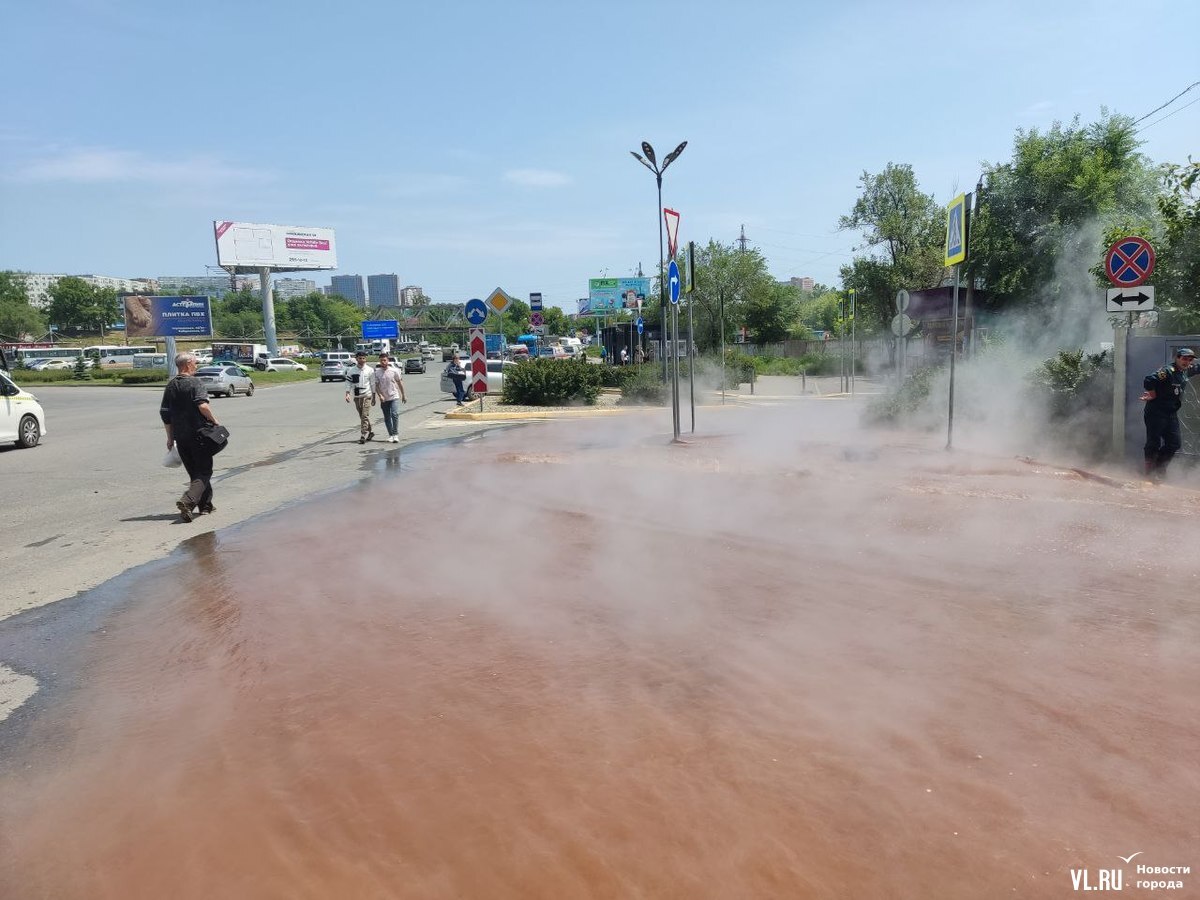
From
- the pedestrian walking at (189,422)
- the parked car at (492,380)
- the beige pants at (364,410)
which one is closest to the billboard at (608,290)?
the parked car at (492,380)

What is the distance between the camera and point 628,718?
3863mm

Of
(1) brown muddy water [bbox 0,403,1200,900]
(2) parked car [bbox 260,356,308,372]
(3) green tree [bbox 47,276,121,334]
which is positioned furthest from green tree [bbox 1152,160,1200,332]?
(3) green tree [bbox 47,276,121,334]

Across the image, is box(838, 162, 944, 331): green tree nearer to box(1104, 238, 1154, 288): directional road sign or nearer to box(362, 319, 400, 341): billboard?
box(1104, 238, 1154, 288): directional road sign

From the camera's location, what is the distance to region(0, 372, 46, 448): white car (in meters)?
14.5

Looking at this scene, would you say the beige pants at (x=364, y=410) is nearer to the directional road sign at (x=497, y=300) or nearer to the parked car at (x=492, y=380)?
the directional road sign at (x=497, y=300)

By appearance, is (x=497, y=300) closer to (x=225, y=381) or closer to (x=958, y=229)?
(x=958, y=229)

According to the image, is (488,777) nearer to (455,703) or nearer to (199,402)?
(455,703)

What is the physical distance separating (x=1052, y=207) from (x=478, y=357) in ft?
73.9

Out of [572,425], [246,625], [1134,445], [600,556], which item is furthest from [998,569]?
[572,425]

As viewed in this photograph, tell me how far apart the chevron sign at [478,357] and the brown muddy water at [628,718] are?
11.9 metres

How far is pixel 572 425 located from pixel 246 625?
1275 cm

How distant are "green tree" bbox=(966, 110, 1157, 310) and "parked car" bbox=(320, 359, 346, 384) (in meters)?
33.0

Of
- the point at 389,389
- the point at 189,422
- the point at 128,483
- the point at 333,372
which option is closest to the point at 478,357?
the point at 389,389

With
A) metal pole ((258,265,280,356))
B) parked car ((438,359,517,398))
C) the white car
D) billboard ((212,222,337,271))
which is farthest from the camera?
metal pole ((258,265,280,356))
